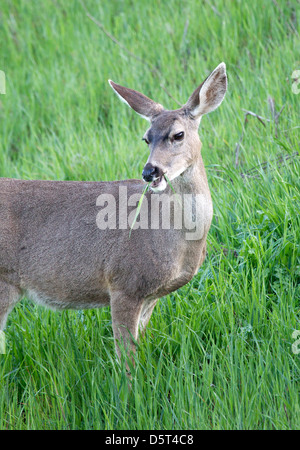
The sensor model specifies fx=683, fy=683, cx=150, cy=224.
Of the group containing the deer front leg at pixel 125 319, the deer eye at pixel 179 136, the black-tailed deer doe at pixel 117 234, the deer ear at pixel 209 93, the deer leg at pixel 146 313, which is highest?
the deer ear at pixel 209 93

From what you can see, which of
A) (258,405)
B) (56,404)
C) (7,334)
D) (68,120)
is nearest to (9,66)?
(68,120)

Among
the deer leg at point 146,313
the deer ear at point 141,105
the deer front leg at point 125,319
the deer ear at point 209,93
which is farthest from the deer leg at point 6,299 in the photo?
the deer ear at point 209,93

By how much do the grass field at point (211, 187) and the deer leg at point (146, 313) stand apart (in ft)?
0.27

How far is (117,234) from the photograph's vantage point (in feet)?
14.8

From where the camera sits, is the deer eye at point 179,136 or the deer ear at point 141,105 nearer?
the deer eye at point 179,136

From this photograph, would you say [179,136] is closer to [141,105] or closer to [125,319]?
[141,105]

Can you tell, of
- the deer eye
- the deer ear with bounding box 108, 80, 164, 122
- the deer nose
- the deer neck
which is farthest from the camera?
the deer ear with bounding box 108, 80, 164, 122

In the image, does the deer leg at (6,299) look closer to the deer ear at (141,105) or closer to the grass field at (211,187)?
the grass field at (211,187)

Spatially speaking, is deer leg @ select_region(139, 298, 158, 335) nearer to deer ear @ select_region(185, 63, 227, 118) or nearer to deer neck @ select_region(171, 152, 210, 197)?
deer neck @ select_region(171, 152, 210, 197)

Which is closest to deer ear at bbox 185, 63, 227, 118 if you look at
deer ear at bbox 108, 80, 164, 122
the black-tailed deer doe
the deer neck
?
the black-tailed deer doe

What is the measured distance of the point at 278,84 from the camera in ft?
22.0

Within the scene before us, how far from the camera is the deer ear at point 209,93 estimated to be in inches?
169

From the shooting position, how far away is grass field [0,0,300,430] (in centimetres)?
396

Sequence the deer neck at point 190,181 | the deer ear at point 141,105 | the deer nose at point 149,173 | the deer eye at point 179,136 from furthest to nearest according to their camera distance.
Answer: the deer ear at point 141,105, the deer neck at point 190,181, the deer eye at point 179,136, the deer nose at point 149,173
